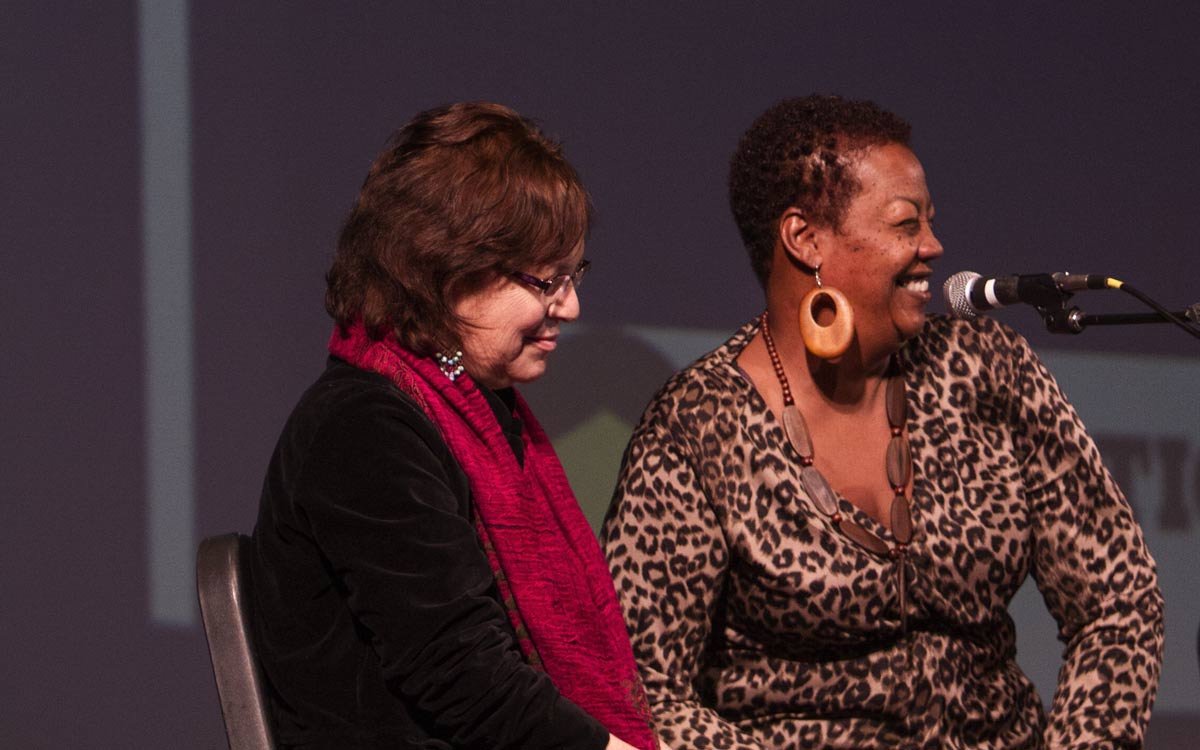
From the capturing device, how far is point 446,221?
5.24 feet

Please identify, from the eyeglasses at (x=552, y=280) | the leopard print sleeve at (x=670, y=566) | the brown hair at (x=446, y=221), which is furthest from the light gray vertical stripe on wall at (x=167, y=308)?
A: the eyeglasses at (x=552, y=280)

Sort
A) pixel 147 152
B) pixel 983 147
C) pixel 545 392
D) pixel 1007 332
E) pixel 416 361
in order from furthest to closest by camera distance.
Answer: pixel 983 147 < pixel 545 392 < pixel 147 152 < pixel 1007 332 < pixel 416 361

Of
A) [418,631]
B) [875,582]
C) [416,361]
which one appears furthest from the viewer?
[875,582]

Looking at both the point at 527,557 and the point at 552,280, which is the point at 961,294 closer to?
the point at 552,280

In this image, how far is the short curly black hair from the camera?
2.13 metres

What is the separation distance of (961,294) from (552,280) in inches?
24.3

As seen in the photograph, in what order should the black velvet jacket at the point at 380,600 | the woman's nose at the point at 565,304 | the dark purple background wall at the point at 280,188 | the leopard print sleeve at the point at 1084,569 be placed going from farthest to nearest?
the dark purple background wall at the point at 280,188
the leopard print sleeve at the point at 1084,569
the woman's nose at the point at 565,304
the black velvet jacket at the point at 380,600

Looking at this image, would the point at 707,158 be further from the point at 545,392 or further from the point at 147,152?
the point at 147,152

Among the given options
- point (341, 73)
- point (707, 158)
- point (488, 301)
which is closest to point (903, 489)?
point (488, 301)

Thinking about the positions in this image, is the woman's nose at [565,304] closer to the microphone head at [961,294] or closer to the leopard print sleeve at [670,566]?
the leopard print sleeve at [670,566]

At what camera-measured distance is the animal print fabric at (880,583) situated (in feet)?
6.66

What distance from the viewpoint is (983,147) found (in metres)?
3.27

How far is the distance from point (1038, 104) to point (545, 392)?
137 centimetres

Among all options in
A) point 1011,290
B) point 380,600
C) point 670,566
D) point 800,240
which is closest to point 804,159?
point 800,240
